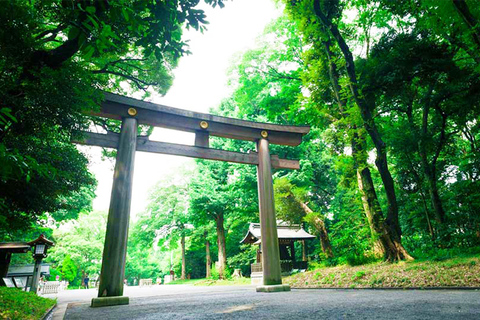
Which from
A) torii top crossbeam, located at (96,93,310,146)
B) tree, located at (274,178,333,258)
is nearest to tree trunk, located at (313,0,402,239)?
torii top crossbeam, located at (96,93,310,146)

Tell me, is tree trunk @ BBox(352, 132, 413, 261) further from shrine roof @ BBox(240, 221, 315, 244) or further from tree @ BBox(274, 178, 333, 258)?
shrine roof @ BBox(240, 221, 315, 244)

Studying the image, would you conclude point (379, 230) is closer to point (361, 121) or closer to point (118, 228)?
point (361, 121)

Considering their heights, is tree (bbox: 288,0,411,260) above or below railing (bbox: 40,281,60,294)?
above

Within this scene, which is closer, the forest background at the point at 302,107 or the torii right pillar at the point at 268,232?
the forest background at the point at 302,107

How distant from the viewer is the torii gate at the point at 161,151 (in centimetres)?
486

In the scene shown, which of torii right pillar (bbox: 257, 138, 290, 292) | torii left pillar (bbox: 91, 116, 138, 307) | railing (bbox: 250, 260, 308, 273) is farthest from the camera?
railing (bbox: 250, 260, 308, 273)

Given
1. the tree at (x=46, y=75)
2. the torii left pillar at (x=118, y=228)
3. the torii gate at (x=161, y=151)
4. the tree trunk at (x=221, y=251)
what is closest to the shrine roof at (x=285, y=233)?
the tree trunk at (x=221, y=251)

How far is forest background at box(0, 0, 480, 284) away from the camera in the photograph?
2902 millimetres

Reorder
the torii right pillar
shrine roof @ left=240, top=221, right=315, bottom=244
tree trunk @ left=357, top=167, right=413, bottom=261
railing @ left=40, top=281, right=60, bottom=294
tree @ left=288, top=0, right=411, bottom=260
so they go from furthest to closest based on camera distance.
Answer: shrine roof @ left=240, top=221, right=315, bottom=244, railing @ left=40, top=281, right=60, bottom=294, tree @ left=288, top=0, right=411, bottom=260, tree trunk @ left=357, top=167, right=413, bottom=261, the torii right pillar

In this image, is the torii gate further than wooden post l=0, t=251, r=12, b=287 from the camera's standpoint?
No

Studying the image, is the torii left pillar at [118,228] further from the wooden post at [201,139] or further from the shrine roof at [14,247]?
the shrine roof at [14,247]

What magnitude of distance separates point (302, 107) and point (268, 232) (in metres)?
5.91

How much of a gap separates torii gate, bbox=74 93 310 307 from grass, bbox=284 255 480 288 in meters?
1.95

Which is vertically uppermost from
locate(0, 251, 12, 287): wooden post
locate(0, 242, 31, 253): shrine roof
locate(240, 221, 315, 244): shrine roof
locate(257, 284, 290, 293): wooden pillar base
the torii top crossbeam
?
the torii top crossbeam
